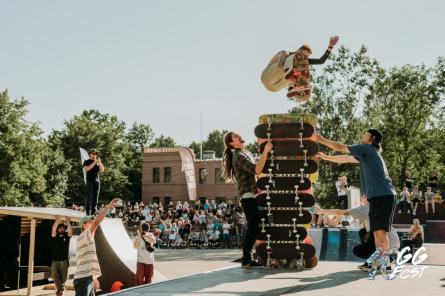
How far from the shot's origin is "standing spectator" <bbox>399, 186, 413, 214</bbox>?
27.9m

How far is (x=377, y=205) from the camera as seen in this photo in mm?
6027

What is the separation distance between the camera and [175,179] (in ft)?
221

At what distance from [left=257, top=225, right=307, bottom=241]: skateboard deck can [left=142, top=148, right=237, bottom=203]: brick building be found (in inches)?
2268

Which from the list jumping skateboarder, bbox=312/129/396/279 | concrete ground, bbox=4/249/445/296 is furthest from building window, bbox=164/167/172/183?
jumping skateboarder, bbox=312/129/396/279

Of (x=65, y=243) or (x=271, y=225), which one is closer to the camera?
(x=271, y=225)

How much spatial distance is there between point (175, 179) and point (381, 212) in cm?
6202

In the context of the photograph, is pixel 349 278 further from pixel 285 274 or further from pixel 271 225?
pixel 271 225

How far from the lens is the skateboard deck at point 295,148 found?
714 centimetres

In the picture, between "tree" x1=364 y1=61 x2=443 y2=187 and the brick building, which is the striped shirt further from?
the brick building

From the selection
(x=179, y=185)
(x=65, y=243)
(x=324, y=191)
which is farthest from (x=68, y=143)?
(x=65, y=243)

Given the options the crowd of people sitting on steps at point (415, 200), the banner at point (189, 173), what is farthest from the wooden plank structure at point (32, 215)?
→ the banner at point (189, 173)

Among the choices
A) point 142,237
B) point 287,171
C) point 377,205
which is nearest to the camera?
point 377,205

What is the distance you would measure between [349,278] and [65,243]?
32.1 ft

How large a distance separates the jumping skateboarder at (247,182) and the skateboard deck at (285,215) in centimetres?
13
